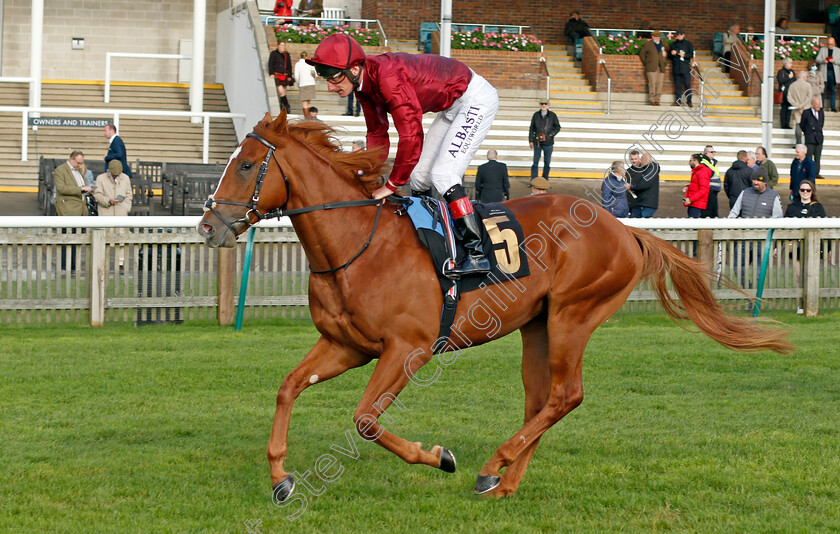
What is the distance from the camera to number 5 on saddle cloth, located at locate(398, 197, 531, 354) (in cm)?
504

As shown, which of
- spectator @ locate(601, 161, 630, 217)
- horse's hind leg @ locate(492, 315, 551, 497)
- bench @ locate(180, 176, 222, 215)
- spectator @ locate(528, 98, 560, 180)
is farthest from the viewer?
spectator @ locate(528, 98, 560, 180)

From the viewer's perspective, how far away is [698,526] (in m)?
4.42

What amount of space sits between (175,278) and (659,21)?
815 inches

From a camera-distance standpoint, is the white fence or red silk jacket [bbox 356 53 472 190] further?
the white fence

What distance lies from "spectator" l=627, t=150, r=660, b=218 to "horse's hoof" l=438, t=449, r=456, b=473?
29.9ft

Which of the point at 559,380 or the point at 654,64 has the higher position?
the point at 654,64

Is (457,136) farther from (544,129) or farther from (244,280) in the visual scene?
(544,129)

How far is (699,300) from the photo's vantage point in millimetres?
5938

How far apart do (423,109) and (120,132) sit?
53.7 ft

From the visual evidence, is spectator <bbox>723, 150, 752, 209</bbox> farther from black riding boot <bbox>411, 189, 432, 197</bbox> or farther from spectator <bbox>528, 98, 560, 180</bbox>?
black riding boot <bbox>411, 189, 432, 197</bbox>

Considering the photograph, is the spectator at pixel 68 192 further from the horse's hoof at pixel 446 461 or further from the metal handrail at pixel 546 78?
the metal handrail at pixel 546 78

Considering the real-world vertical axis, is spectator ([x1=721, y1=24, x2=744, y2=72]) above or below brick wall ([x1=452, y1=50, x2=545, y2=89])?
above

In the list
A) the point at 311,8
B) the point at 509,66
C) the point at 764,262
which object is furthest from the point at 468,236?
the point at 311,8

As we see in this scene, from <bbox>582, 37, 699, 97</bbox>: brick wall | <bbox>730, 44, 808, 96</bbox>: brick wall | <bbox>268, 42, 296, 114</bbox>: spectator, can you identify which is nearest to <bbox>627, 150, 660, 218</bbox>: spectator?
<bbox>268, 42, 296, 114</bbox>: spectator
